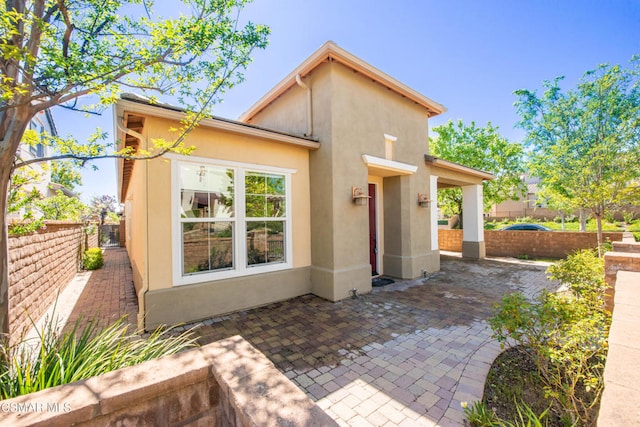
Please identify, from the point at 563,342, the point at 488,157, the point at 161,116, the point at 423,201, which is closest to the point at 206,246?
the point at 161,116

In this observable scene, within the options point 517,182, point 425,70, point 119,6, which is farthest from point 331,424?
point 517,182

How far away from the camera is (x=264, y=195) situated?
245 inches

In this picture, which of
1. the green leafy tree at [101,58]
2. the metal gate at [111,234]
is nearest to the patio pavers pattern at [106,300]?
the green leafy tree at [101,58]

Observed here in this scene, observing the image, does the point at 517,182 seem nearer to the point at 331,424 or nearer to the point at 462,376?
the point at 462,376

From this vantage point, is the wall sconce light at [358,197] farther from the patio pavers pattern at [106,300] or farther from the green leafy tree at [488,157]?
the green leafy tree at [488,157]

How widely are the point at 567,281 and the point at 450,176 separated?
20.6ft

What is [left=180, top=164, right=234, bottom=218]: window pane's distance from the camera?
5.19m

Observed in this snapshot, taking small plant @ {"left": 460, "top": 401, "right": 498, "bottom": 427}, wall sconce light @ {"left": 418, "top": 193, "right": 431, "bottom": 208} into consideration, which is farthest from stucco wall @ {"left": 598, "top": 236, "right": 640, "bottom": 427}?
wall sconce light @ {"left": 418, "top": 193, "right": 431, "bottom": 208}

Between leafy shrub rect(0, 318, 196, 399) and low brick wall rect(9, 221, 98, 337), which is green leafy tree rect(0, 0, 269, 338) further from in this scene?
low brick wall rect(9, 221, 98, 337)

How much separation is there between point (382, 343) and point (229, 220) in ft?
12.8

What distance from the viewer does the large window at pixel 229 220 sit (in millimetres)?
5203

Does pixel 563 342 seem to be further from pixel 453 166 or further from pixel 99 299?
pixel 99 299

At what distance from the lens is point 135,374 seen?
1.77 m

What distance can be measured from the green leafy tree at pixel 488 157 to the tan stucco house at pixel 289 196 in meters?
10.4
